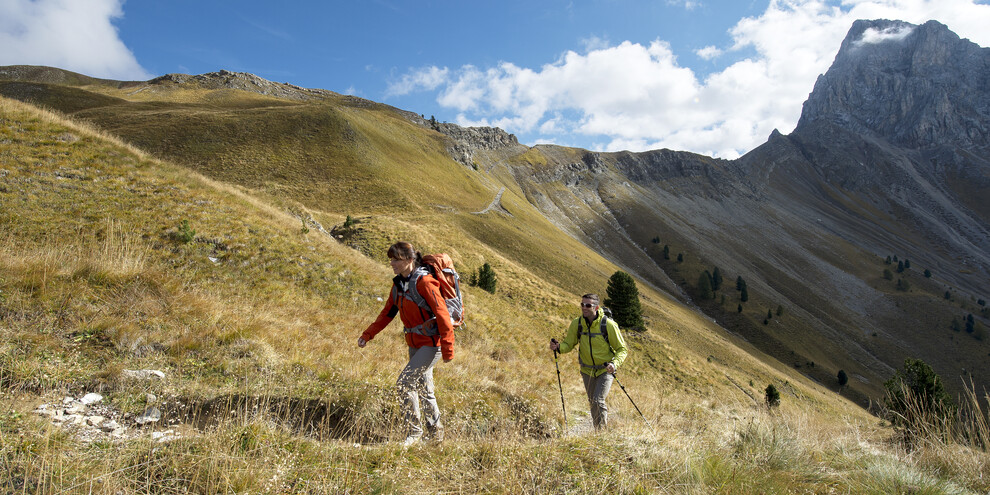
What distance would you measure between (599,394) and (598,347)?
2.42ft

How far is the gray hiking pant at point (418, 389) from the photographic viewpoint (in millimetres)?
4559

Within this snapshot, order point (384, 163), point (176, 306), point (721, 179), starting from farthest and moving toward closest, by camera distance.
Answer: point (721, 179) < point (384, 163) < point (176, 306)

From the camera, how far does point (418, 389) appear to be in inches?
189

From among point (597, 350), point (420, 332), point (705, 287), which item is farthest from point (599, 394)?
point (705, 287)

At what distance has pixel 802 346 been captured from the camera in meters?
61.8

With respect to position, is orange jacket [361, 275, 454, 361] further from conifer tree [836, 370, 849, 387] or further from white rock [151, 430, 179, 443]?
conifer tree [836, 370, 849, 387]

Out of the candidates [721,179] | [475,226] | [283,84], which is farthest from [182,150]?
[721,179]

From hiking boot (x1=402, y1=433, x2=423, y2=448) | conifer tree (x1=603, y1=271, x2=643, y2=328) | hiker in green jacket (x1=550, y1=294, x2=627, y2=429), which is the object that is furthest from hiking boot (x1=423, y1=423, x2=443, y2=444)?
conifer tree (x1=603, y1=271, x2=643, y2=328)

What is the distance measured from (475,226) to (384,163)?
58.3ft

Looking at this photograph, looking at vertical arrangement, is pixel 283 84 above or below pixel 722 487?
above

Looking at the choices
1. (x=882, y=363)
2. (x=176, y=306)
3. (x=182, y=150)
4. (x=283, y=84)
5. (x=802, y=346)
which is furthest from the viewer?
(x=283, y=84)

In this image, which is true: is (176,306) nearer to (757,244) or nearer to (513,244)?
(513,244)

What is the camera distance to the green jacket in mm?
6270

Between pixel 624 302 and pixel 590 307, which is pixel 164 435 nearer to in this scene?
pixel 590 307
